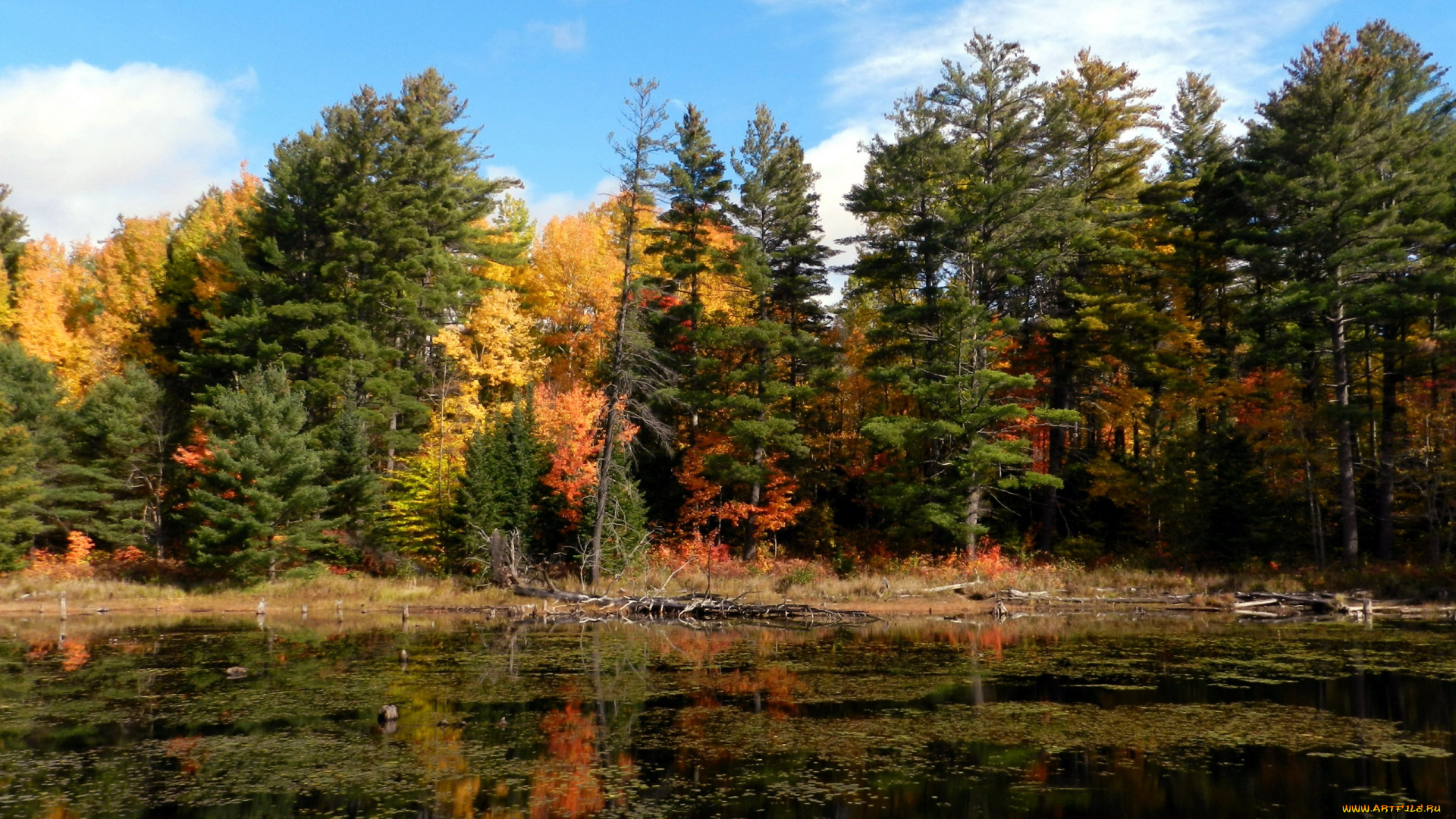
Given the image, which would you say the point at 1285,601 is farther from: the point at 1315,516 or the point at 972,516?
the point at 972,516

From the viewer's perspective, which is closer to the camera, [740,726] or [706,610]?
[740,726]

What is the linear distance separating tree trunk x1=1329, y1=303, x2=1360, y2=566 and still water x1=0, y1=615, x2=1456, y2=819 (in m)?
7.96

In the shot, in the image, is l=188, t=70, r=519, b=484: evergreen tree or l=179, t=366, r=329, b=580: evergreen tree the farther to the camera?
l=188, t=70, r=519, b=484: evergreen tree

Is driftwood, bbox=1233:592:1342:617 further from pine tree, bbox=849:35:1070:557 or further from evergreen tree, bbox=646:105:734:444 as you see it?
evergreen tree, bbox=646:105:734:444

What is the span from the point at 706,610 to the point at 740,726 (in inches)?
626

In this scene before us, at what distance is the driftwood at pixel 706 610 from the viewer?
96.4 ft

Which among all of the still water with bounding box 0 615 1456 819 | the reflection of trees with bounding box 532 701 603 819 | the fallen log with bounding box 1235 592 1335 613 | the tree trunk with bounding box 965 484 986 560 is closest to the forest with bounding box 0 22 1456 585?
the tree trunk with bounding box 965 484 986 560

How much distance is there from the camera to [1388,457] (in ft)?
105

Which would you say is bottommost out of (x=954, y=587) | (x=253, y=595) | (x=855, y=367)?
(x=253, y=595)

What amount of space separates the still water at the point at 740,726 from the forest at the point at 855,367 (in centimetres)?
1068

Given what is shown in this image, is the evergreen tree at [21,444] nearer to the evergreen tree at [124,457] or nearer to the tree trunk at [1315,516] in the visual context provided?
the evergreen tree at [124,457]

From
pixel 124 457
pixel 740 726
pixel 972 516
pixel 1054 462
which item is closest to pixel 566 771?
pixel 740 726

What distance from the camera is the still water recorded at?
10.8 m

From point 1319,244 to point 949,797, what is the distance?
2921cm
